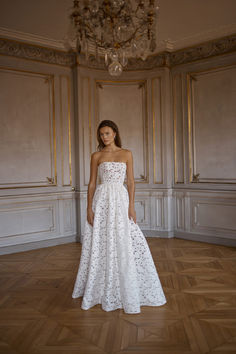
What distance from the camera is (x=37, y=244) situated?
18.9ft

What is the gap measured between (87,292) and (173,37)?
14.5 feet

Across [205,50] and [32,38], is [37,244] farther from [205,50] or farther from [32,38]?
[205,50]

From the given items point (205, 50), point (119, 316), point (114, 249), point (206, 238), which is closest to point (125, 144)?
point (205, 50)

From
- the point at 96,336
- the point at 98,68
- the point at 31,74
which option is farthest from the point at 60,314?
the point at 98,68

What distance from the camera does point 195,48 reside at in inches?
237

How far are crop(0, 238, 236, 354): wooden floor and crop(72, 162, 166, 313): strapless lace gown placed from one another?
121 mm

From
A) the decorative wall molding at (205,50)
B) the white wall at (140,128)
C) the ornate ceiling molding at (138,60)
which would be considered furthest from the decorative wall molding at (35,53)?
the decorative wall molding at (205,50)

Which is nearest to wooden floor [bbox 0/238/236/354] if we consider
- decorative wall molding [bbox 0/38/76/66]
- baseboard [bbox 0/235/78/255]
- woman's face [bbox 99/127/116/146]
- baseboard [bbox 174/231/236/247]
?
baseboard [bbox 0/235/78/255]

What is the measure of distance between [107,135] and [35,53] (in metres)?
3.19

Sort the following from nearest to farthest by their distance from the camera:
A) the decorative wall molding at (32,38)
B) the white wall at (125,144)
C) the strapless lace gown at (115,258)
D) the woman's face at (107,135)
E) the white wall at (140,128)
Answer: the strapless lace gown at (115,258), the woman's face at (107,135), the decorative wall molding at (32,38), the white wall at (125,144), the white wall at (140,128)

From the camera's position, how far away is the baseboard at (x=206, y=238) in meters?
5.65

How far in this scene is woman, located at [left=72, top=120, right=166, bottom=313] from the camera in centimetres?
313

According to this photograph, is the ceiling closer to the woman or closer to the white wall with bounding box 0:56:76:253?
the white wall with bounding box 0:56:76:253

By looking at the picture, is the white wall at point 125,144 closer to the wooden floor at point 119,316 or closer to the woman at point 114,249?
the wooden floor at point 119,316
